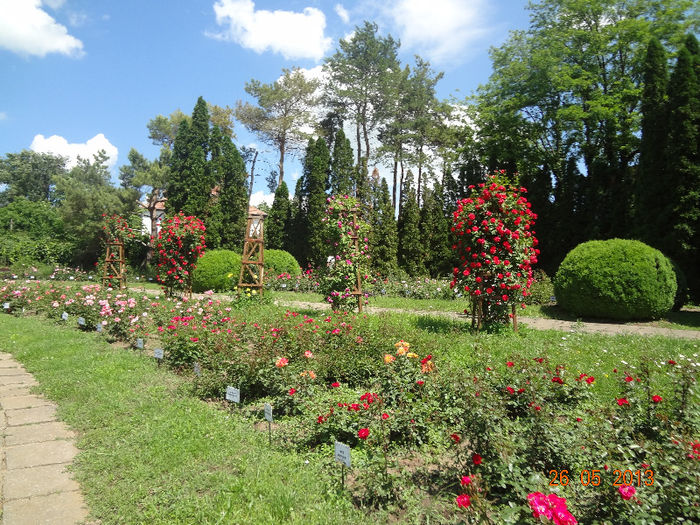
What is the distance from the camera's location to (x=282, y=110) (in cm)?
2561

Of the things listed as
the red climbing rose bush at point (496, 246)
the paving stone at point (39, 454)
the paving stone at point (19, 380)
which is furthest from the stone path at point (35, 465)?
the red climbing rose bush at point (496, 246)

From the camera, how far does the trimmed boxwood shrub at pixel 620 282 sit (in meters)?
8.55

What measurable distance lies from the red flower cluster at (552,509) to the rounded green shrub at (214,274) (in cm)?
1339

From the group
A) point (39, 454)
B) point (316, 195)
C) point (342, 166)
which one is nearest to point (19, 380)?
point (39, 454)

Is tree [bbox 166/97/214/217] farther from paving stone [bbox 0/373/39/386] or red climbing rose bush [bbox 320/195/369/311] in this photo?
paving stone [bbox 0/373/39/386]

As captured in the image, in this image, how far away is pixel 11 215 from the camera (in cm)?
3469

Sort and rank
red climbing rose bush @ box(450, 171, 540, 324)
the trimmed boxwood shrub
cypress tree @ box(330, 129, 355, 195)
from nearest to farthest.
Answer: red climbing rose bush @ box(450, 171, 540, 324)
the trimmed boxwood shrub
cypress tree @ box(330, 129, 355, 195)

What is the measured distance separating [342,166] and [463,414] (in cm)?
1757

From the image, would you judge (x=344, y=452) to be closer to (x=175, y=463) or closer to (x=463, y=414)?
(x=463, y=414)

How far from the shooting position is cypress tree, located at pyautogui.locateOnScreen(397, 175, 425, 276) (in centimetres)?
1681

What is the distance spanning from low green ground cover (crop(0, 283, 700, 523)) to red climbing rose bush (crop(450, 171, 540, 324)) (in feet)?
2.88

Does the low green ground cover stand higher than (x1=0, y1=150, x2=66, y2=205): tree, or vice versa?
(x1=0, y1=150, x2=66, y2=205): tree

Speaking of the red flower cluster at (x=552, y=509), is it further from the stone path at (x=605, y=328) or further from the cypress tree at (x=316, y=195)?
the cypress tree at (x=316, y=195)

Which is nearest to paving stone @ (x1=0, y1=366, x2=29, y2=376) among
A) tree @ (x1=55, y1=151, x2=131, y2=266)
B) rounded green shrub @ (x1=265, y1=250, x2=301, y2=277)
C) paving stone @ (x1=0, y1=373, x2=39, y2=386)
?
paving stone @ (x1=0, y1=373, x2=39, y2=386)
